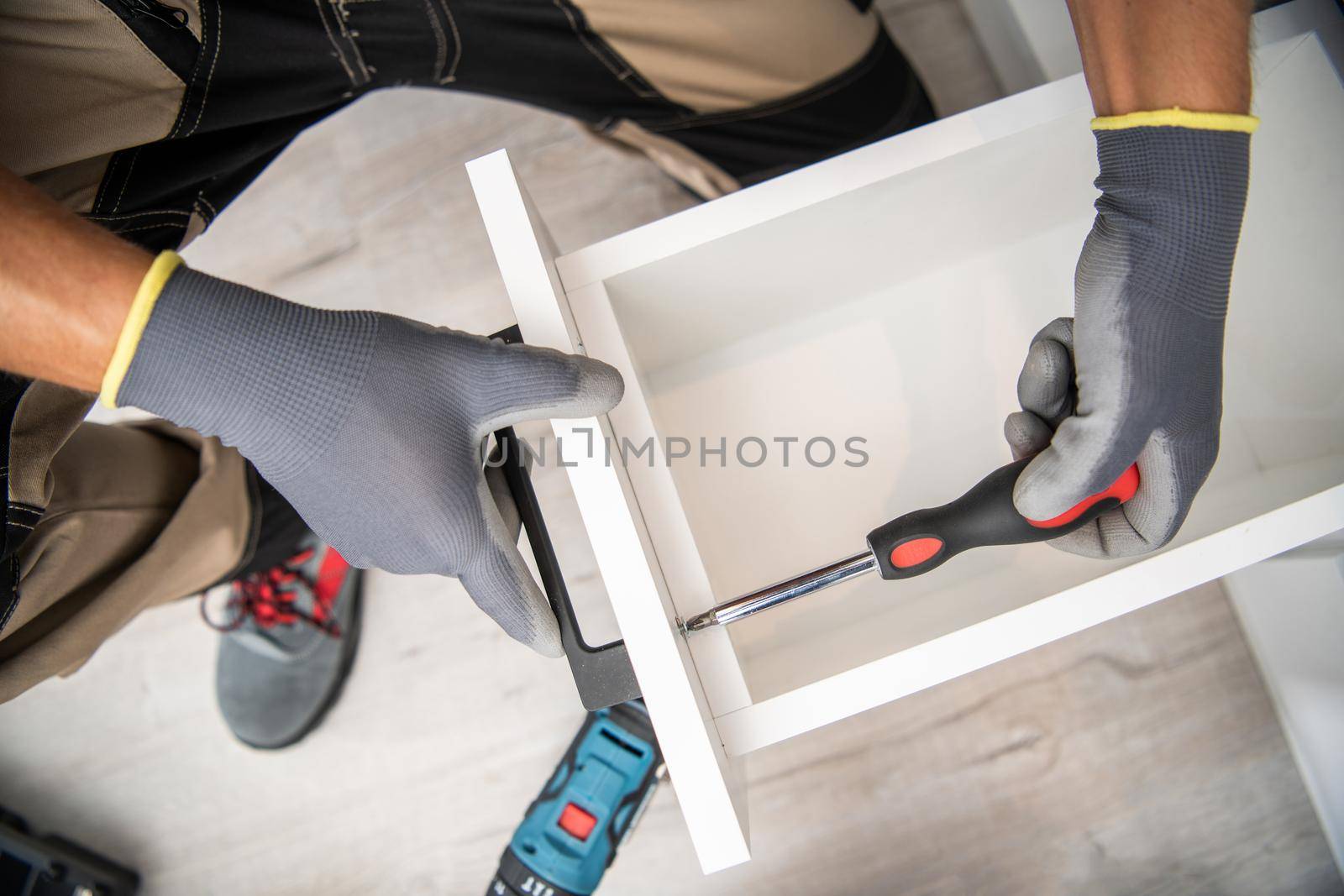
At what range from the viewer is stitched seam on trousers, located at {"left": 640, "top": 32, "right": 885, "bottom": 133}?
29.1 inches

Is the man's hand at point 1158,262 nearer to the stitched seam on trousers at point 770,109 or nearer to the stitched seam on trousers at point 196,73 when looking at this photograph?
the stitched seam on trousers at point 770,109

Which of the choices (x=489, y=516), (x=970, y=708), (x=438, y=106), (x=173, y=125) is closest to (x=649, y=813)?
(x=970, y=708)

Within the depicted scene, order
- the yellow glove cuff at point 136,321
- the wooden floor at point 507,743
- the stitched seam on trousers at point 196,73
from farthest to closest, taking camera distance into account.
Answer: the wooden floor at point 507,743
the stitched seam on trousers at point 196,73
the yellow glove cuff at point 136,321

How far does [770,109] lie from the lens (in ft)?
2.44

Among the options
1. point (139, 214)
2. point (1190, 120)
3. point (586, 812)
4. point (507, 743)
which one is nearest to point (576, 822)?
point (586, 812)

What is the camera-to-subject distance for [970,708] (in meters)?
0.87

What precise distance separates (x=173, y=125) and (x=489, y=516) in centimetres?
39

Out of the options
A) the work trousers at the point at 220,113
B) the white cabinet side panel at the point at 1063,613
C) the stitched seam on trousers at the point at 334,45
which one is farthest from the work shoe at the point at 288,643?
the white cabinet side panel at the point at 1063,613

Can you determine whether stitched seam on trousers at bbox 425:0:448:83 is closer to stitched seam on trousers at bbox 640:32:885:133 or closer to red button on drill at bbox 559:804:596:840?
stitched seam on trousers at bbox 640:32:885:133

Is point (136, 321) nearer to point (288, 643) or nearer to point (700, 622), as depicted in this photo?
point (700, 622)

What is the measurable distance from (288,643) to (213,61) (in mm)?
669

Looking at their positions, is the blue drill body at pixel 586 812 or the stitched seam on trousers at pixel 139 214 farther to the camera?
the blue drill body at pixel 586 812

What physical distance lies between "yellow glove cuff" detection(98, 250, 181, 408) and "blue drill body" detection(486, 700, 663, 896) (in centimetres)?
57

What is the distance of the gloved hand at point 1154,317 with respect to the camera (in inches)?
18.3
